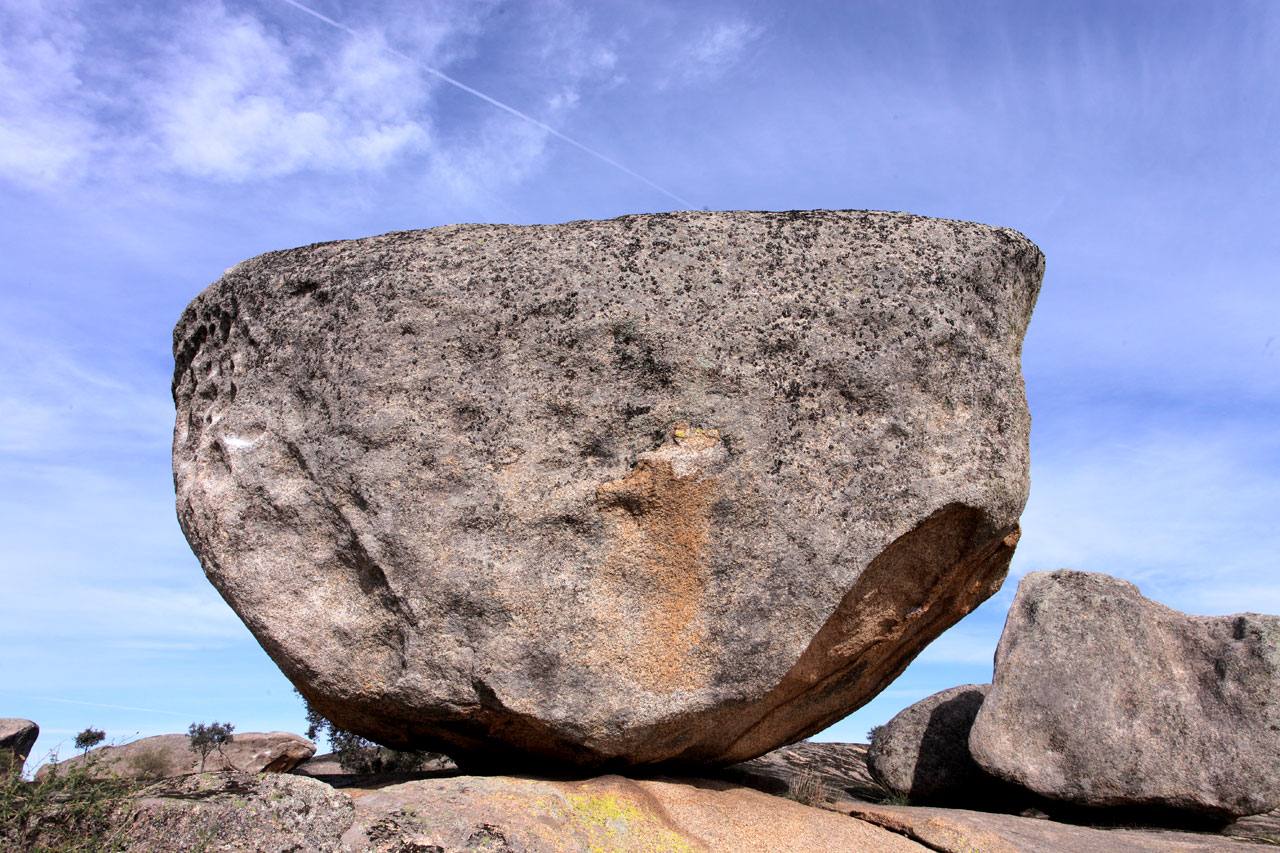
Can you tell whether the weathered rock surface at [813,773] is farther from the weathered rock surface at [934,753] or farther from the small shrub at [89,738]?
the small shrub at [89,738]

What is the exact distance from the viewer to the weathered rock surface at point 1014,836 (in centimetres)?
720

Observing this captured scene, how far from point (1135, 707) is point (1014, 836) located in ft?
8.02

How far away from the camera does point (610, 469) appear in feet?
20.9

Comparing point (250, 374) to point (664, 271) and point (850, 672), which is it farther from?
point (850, 672)

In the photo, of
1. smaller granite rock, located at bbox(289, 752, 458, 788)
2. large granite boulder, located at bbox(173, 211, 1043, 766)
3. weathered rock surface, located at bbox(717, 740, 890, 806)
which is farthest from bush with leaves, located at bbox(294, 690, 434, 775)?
large granite boulder, located at bbox(173, 211, 1043, 766)

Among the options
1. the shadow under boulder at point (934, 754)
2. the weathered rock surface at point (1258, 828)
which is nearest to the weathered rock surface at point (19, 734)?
the shadow under boulder at point (934, 754)

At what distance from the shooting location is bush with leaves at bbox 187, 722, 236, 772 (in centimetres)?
1508

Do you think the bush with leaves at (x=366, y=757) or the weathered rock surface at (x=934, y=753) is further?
the bush with leaves at (x=366, y=757)

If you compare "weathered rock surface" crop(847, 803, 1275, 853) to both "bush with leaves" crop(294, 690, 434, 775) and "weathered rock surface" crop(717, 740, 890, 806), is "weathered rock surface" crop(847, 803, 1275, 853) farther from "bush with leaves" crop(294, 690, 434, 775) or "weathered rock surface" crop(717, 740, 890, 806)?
"bush with leaves" crop(294, 690, 434, 775)

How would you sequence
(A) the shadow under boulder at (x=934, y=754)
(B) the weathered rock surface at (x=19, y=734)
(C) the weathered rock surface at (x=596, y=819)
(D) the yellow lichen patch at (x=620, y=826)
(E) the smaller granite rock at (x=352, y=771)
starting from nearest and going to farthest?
(C) the weathered rock surface at (x=596, y=819), (D) the yellow lichen patch at (x=620, y=826), (E) the smaller granite rock at (x=352, y=771), (A) the shadow under boulder at (x=934, y=754), (B) the weathered rock surface at (x=19, y=734)

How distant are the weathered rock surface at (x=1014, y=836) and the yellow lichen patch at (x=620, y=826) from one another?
184 centimetres

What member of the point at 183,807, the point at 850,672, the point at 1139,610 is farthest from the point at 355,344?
the point at 1139,610

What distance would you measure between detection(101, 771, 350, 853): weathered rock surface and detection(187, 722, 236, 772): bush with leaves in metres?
10.3

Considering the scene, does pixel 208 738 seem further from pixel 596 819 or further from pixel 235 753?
pixel 596 819
